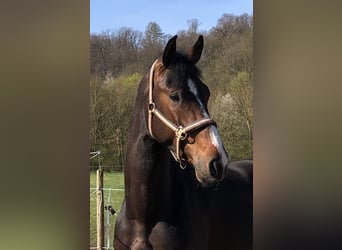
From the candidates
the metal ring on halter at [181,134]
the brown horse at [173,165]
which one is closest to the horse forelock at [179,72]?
the brown horse at [173,165]

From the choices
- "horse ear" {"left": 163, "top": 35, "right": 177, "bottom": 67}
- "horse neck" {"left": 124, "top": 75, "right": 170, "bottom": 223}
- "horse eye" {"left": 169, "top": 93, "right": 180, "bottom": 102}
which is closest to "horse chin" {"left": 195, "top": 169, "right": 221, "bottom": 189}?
"horse neck" {"left": 124, "top": 75, "right": 170, "bottom": 223}

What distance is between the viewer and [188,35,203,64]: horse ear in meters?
2.43

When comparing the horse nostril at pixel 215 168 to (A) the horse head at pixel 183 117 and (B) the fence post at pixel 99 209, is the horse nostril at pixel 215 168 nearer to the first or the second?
(A) the horse head at pixel 183 117

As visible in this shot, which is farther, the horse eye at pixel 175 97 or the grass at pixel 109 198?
the grass at pixel 109 198

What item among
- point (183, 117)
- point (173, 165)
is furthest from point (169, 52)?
point (173, 165)

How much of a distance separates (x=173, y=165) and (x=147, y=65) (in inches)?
22.4

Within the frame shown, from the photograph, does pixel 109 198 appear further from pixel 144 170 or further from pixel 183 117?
pixel 183 117

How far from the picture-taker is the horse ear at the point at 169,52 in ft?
7.59

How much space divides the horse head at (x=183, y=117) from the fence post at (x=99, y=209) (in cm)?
52

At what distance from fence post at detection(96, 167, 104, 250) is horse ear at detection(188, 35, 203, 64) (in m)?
0.83

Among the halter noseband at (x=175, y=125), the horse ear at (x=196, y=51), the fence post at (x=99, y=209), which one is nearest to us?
the halter noseband at (x=175, y=125)
